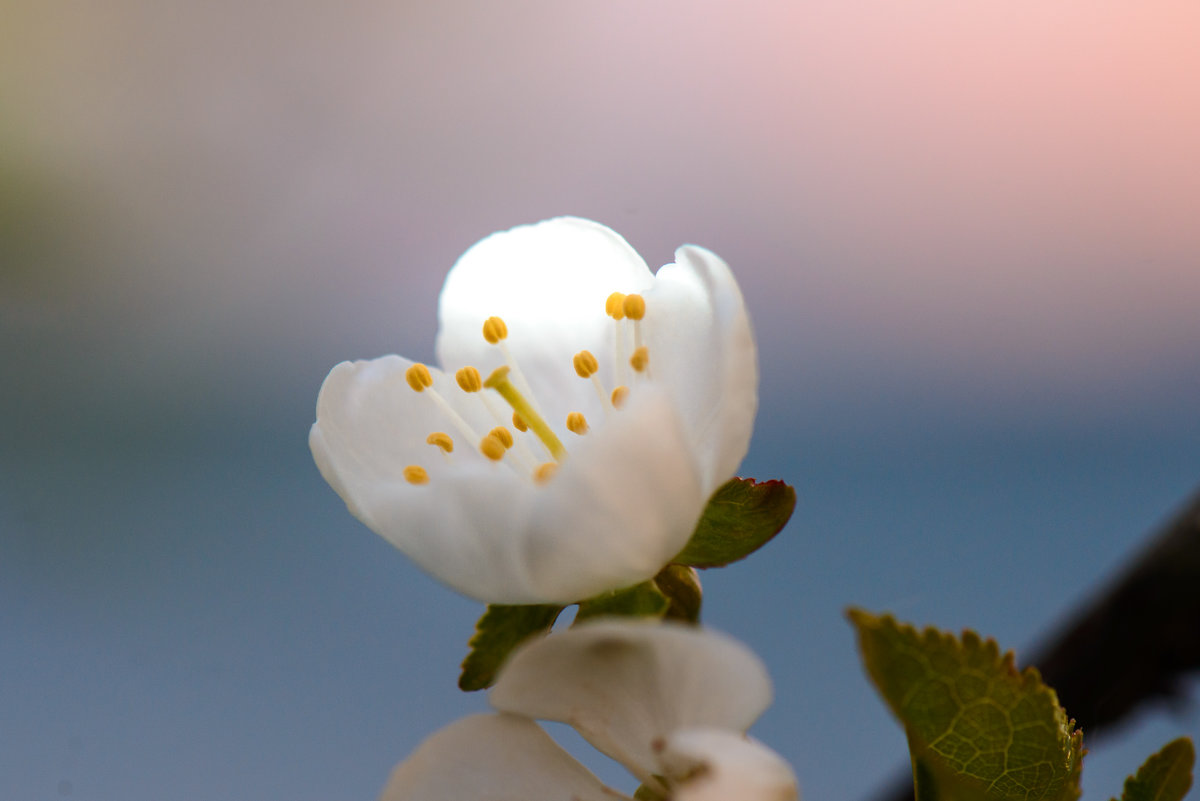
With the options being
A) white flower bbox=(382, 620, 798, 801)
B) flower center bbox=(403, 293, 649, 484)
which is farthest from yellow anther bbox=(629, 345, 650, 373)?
white flower bbox=(382, 620, 798, 801)

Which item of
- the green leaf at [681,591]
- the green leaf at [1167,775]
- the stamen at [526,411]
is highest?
the stamen at [526,411]

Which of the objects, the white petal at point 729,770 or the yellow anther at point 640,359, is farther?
the yellow anther at point 640,359

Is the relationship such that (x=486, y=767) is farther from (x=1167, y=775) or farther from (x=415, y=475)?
(x=1167, y=775)

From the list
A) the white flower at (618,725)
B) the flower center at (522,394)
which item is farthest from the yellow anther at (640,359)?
the white flower at (618,725)

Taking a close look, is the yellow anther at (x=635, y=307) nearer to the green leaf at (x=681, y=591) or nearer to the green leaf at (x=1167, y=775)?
the green leaf at (x=681, y=591)

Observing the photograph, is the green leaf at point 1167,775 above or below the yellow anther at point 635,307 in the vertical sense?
below

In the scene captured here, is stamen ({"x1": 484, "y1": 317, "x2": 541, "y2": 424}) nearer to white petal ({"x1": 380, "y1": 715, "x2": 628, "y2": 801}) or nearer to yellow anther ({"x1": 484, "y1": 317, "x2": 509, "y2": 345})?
yellow anther ({"x1": 484, "y1": 317, "x2": 509, "y2": 345})

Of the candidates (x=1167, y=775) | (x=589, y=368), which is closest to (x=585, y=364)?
(x=589, y=368)
